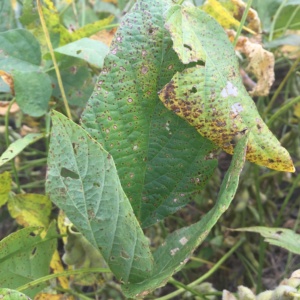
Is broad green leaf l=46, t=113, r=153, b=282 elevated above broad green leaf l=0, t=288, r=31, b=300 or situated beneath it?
elevated above

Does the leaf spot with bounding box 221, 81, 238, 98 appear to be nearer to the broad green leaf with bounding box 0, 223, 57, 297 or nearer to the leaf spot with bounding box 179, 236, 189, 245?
the leaf spot with bounding box 179, 236, 189, 245

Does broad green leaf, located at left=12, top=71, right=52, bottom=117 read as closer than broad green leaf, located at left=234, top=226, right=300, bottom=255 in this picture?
No

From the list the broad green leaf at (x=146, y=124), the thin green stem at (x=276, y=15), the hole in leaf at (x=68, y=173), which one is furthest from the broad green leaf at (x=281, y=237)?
the thin green stem at (x=276, y=15)

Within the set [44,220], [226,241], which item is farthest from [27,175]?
[226,241]

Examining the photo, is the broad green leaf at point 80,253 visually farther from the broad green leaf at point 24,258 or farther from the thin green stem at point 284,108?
the thin green stem at point 284,108

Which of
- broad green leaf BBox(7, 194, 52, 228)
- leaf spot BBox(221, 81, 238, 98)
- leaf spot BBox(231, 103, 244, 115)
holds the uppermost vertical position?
leaf spot BBox(221, 81, 238, 98)

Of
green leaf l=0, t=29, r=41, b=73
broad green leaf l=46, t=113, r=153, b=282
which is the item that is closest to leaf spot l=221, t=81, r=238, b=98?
broad green leaf l=46, t=113, r=153, b=282
